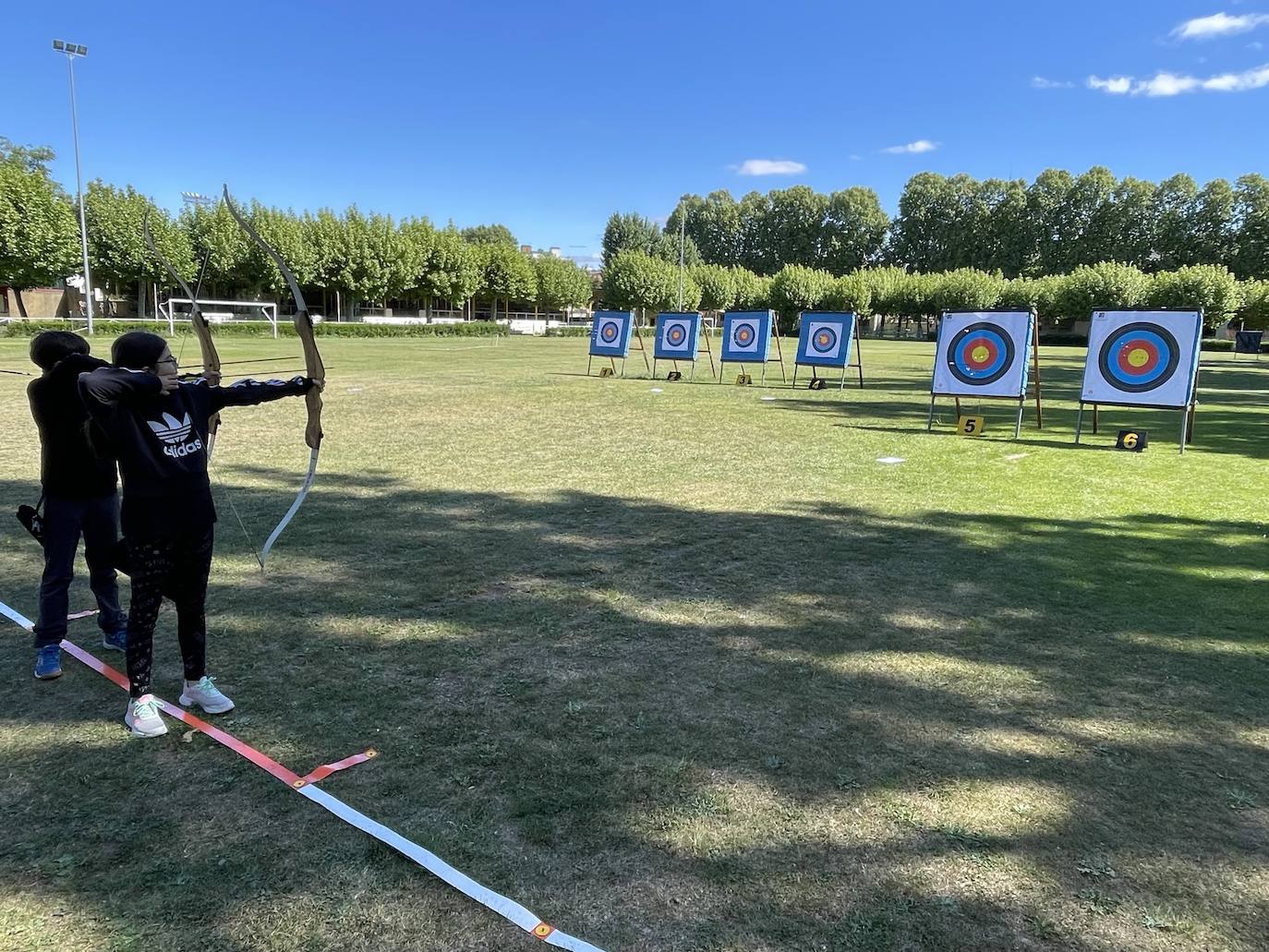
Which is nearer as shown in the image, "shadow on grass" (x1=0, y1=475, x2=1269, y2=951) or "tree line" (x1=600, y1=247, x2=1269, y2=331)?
"shadow on grass" (x1=0, y1=475, x2=1269, y2=951)

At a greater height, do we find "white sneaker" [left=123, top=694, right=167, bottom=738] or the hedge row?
the hedge row

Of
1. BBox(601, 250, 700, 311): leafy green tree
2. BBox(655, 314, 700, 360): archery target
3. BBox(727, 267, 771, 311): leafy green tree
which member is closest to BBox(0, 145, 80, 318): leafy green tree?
BBox(655, 314, 700, 360): archery target

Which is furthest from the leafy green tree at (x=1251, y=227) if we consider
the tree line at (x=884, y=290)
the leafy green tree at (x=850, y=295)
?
the leafy green tree at (x=850, y=295)

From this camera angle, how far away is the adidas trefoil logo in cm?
282

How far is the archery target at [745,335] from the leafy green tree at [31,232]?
37377 millimetres

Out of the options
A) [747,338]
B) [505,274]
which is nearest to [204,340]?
[747,338]

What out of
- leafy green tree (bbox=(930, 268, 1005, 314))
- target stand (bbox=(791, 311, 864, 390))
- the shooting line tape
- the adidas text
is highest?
leafy green tree (bbox=(930, 268, 1005, 314))

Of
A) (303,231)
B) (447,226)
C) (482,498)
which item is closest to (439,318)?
(447,226)

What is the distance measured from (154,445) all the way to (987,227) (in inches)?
3917

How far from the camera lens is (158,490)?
2809 mm

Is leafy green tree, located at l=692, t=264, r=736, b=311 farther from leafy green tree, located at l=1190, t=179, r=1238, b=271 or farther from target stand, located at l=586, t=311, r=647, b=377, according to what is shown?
target stand, located at l=586, t=311, r=647, b=377

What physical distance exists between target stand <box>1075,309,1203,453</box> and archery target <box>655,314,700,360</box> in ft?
32.3

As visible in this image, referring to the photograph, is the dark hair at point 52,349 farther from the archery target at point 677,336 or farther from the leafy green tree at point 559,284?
the leafy green tree at point 559,284

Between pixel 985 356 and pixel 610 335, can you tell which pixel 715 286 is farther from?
pixel 985 356
